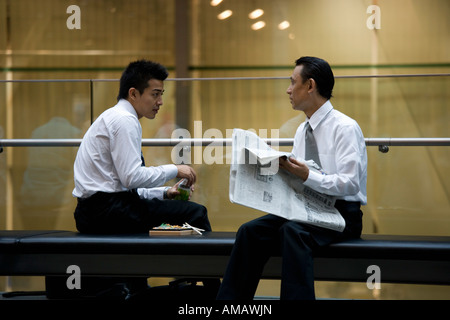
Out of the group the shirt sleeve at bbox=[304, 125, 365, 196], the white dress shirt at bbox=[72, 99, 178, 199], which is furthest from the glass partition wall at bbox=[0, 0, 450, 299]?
the shirt sleeve at bbox=[304, 125, 365, 196]

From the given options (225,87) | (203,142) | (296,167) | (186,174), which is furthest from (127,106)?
(296,167)

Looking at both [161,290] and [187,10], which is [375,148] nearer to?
[161,290]

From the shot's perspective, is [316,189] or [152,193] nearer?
[316,189]

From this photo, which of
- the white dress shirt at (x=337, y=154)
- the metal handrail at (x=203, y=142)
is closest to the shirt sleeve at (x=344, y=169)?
the white dress shirt at (x=337, y=154)

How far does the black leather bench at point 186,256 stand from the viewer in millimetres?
2391

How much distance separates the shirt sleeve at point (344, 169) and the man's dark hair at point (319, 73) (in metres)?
0.26

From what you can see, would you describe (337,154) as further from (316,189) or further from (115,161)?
(115,161)

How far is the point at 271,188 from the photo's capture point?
2.29 meters

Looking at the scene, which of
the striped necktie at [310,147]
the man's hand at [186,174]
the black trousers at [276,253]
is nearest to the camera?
the black trousers at [276,253]

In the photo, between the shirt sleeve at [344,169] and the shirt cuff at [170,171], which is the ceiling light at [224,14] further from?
the shirt sleeve at [344,169]

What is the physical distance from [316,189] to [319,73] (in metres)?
0.58

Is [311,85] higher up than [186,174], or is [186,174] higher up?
[311,85]

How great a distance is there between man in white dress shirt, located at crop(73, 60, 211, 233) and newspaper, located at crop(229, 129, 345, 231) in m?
0.63

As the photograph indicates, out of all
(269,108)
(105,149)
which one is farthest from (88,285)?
(269,108)
